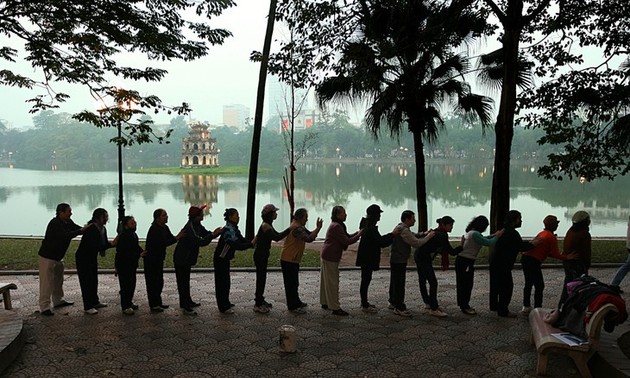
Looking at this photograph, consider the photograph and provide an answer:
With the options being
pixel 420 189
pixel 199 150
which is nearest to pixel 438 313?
pixel 420 189

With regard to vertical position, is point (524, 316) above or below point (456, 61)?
below

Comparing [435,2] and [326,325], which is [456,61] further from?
[326,325]

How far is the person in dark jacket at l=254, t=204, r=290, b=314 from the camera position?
7160 mm

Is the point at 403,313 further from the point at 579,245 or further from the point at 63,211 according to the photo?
the point at 63,211

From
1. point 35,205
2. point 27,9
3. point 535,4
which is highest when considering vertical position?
point 535,4

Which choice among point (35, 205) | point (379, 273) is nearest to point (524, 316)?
point (379, 273)

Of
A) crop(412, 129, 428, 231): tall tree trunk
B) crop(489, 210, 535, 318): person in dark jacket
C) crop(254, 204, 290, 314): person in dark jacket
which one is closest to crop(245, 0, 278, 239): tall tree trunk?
crop(412, 129, 428, 231): tall tree trunk

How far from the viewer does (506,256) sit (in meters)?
6.72

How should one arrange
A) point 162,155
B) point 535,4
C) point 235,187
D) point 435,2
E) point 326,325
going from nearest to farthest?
point 326,325
point 535,4
point 435,2
point 235,187
point 162,155

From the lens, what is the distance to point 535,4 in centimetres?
1157

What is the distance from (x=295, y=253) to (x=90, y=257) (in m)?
2.74

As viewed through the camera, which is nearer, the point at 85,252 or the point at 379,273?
the point at 85,252

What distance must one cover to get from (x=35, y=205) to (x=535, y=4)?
30913 mm

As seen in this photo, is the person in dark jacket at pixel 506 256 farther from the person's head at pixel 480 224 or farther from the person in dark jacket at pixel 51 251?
the person in dark jacket at pixel 51 251
